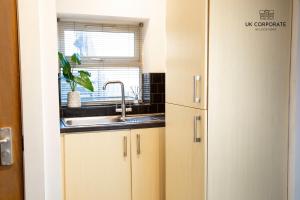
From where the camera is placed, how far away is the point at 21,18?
1.12 m

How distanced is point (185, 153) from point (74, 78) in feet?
3.90

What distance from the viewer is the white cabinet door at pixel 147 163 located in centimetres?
219

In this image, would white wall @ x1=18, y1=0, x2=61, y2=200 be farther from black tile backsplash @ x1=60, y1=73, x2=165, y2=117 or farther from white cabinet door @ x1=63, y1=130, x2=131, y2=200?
black tile backsplash @ x1=60, y1=73, x2=165, y2=117

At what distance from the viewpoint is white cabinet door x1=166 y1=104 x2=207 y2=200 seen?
167 centimetres

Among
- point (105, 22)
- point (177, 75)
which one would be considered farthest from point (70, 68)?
point (177, 75)

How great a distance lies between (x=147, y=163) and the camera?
2.23 m

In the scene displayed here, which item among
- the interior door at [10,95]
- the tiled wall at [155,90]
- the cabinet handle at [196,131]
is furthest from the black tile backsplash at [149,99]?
the interior door at [10,95]

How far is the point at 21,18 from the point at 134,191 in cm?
155

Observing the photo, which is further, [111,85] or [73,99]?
[111,85]

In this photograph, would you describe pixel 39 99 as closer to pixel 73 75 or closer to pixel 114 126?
pixel 114 126

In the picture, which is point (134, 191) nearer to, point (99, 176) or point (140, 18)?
point (99, 176)

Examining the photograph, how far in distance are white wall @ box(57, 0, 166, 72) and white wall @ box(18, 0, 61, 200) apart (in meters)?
1.34

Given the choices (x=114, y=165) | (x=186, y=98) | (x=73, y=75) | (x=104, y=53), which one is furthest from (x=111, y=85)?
(x=186, y=98)

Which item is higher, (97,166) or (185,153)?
(185,153)
